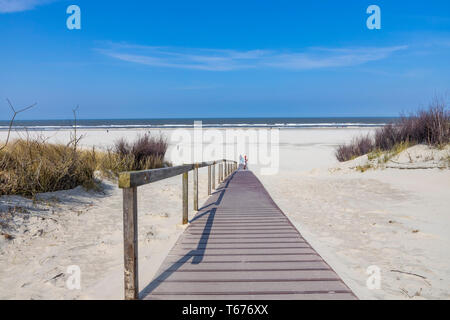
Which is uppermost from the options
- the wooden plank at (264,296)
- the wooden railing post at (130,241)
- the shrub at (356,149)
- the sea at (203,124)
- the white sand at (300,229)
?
the sea at (203,124)

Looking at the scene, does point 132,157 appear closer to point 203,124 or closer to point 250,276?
point 250,276

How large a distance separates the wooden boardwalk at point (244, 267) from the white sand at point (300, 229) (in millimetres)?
215

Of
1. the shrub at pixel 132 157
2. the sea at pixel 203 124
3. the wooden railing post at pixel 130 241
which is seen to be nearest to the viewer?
the wooden railing post at pixel 130 241

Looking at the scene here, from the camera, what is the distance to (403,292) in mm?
2893

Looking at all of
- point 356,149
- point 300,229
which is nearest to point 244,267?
point 300,229

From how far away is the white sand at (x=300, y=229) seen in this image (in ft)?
10.2

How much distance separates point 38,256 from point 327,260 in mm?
3401

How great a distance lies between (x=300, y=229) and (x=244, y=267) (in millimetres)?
2191

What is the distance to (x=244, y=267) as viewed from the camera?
319 cm

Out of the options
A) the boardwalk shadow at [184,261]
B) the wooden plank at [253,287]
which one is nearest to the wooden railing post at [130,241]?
the boardwalk shadow at [184,261]

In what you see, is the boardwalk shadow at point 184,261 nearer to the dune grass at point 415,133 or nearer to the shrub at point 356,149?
the dune grass at point 415,133

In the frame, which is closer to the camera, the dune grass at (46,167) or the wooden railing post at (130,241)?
the wooden railing post at (130,241)
